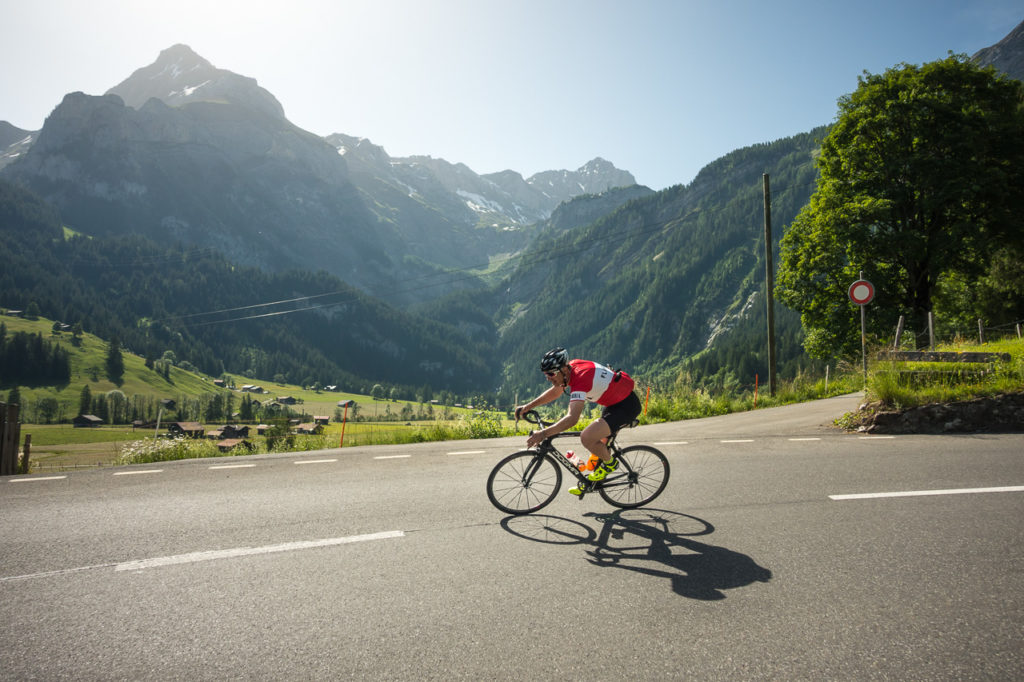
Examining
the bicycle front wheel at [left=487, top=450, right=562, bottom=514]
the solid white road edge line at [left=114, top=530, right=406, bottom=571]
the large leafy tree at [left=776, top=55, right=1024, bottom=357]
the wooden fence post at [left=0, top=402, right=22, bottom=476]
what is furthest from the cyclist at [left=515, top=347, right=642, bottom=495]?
the large leafy tree at [left=776, top=55, right=1024, bottom=357]

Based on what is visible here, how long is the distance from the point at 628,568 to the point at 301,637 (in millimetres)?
2649

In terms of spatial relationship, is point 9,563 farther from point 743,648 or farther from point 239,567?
point 743,648

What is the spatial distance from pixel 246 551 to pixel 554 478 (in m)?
3.38

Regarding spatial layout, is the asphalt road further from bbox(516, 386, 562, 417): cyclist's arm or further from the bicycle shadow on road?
bbox(516, 386, 562, 417): cyclist's arm

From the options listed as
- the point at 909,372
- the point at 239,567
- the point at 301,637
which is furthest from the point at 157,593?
the point at 909,372

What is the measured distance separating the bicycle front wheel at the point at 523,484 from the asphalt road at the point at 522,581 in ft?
0.75

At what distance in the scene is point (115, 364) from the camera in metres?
156

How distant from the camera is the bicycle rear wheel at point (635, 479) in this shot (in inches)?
257

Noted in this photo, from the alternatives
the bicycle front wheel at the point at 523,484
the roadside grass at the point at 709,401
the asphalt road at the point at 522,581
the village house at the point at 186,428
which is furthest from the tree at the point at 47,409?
the bicycle front wheel at the point at 523,484

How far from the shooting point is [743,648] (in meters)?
3.30

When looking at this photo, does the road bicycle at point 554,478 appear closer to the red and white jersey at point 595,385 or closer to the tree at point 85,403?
the red and white jersey at point 595,385

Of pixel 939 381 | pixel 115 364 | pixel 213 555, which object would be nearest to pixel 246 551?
pixel 213 555

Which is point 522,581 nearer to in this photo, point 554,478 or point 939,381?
Answer: point 554,478

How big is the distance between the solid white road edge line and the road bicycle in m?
1.38
